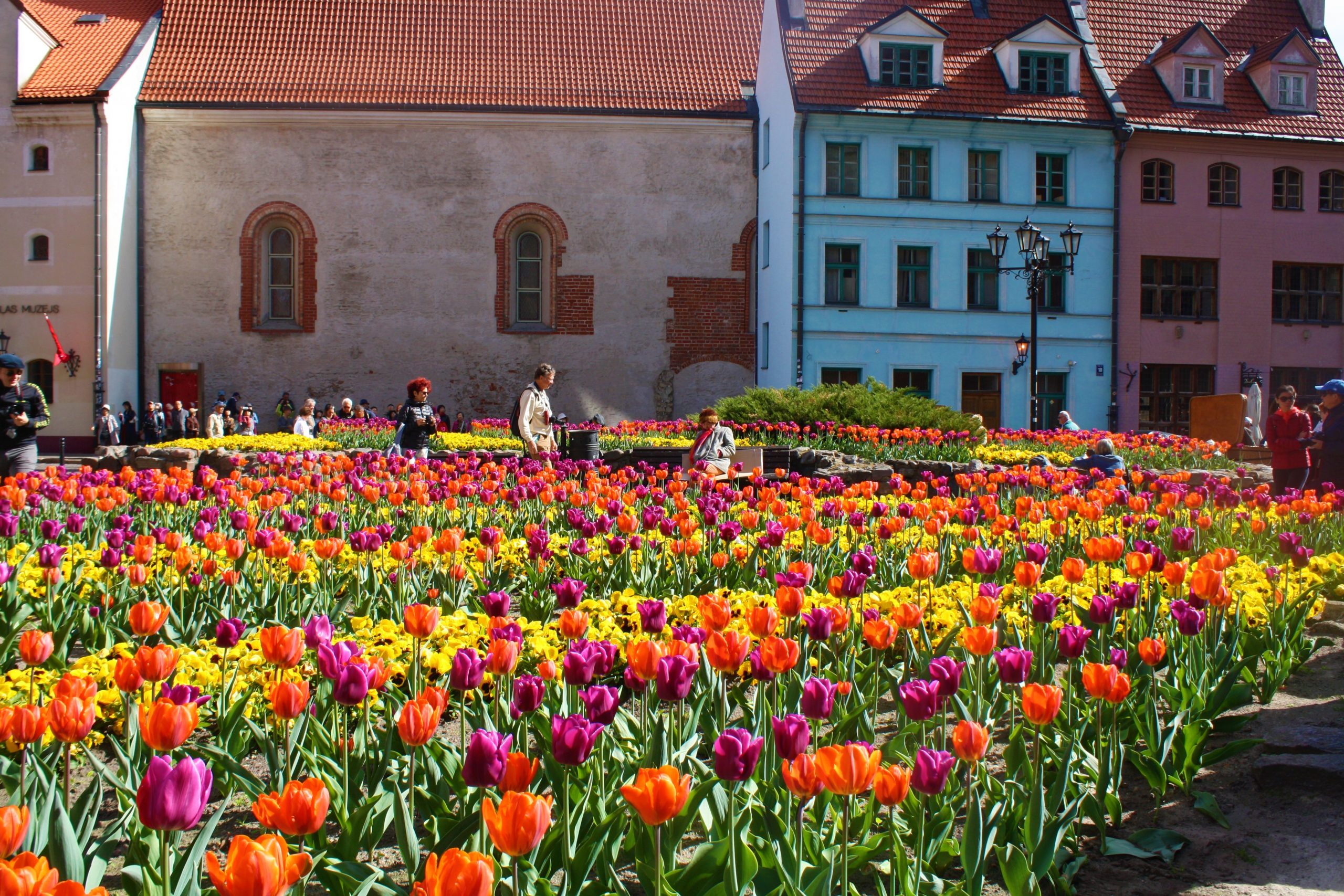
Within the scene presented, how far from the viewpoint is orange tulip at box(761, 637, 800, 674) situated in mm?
2680

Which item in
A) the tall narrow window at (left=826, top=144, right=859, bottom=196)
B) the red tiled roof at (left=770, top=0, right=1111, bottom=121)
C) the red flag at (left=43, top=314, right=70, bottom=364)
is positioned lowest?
the red flag at (left=43, top=314, right=70, bottom=364)

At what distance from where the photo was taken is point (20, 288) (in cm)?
2881

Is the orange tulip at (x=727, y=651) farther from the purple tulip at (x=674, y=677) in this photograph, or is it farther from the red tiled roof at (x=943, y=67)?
the red tiled roof at (x=943, y=67)

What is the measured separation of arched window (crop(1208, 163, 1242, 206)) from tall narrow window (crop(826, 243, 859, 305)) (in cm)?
991

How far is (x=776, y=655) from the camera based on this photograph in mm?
2701

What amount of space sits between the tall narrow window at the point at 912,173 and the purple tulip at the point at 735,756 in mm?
28171

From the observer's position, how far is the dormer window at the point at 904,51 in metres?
28.6

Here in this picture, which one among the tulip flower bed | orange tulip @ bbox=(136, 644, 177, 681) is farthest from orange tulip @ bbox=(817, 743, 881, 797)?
orange tulip @ bbox=(136, 644, 177, 681)

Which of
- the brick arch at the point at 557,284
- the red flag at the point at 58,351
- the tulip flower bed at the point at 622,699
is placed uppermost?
the brick arch at the point at 557,284

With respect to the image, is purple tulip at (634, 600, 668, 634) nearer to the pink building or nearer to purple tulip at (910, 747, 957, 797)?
purple tulip at (910, 747, 957, 797)

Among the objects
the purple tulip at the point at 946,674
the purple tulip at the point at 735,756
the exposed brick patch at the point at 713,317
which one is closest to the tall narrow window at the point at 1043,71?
the exposed brick patch at the point at 713,317

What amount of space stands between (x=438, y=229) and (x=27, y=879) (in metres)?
29.9

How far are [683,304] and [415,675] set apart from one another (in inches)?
1097

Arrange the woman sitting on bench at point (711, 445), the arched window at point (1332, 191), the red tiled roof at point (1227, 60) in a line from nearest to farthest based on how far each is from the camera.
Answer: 1. the woman sitting on bench at point (711, 445)
2. the red tiled roof at point (1227, 60)
3. the arched window at point (1332, 191)
